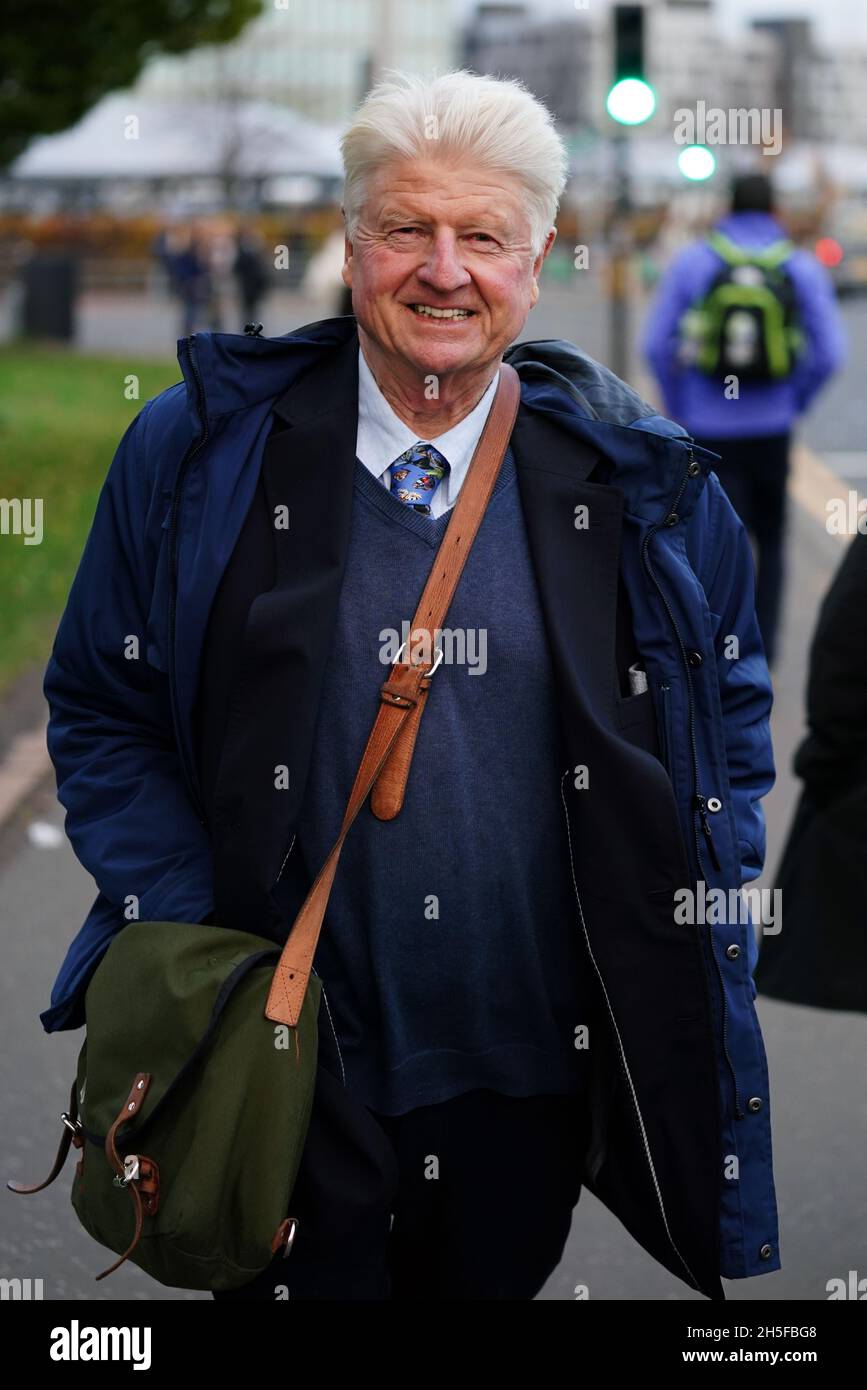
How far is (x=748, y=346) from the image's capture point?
8234mm

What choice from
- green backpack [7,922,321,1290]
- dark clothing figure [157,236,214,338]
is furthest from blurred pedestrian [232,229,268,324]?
green backpack [7,922,321,1290]

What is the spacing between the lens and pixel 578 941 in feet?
9.05

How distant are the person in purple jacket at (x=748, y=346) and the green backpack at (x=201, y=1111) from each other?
590cm

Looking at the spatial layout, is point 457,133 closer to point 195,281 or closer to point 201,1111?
point 201,1111

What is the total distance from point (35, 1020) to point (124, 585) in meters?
3.11

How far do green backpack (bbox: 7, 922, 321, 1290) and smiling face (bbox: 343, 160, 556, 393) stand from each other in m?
0.80

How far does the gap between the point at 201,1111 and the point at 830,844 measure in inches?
76.3

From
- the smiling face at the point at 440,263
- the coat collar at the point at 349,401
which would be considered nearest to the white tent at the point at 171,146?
the coat collar at the point at 349,401

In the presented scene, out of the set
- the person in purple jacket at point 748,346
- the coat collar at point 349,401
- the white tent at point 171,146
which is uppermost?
the white tent at point 171,146

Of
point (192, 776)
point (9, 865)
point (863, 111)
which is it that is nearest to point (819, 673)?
point (192, 776)

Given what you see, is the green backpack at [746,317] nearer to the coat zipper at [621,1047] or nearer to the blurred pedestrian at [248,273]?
the coat zipper at [621,1047]

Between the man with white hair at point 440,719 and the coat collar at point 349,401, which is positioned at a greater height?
Answer: the coat collar at point 349,401

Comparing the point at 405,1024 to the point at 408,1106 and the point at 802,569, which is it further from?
the point at 802,569

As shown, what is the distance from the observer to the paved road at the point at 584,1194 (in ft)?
13.8
